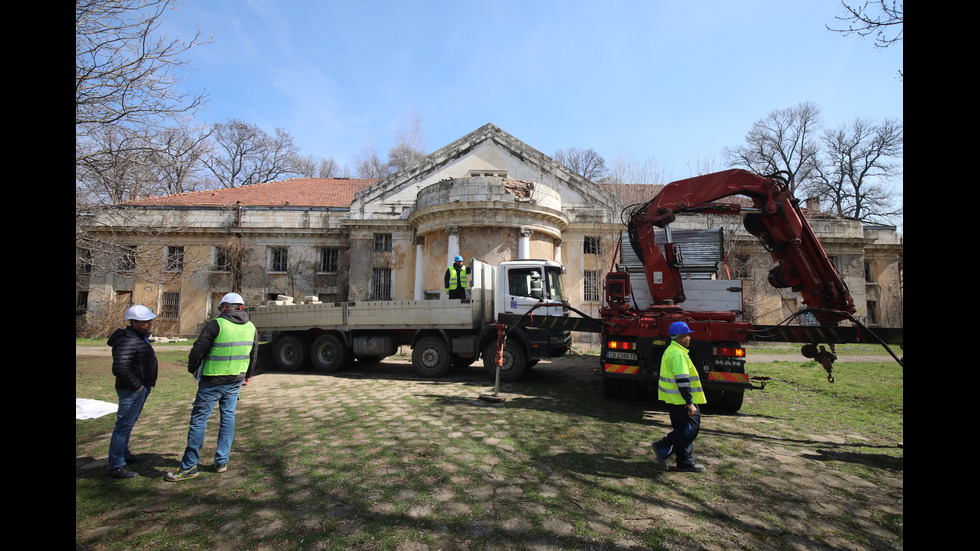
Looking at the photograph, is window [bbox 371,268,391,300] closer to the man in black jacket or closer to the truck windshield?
the truck windshield

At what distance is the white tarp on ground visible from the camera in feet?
20.9

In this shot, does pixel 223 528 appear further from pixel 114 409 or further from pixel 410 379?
pixel 410 379

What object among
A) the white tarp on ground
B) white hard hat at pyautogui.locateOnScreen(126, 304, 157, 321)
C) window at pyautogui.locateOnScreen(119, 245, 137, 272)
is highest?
window at pyautogui.locateOnScreen(119, 245, 137, 272)

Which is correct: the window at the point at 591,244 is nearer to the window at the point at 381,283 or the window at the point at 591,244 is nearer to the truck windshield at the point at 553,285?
the window at the point at 381,283

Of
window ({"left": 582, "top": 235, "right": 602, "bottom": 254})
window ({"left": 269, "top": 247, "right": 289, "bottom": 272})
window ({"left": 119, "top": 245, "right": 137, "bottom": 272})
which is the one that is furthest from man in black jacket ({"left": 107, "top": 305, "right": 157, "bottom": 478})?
window ({"left": 269, "top": 247, "right": 289, "bottom": 272})

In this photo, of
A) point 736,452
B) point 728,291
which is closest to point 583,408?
point 736,452

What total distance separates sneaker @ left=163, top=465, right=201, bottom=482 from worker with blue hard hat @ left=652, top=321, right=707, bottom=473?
15.0ft


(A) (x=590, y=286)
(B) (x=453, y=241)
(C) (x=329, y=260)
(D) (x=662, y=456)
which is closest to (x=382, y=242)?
(C) (x=329, y=260)

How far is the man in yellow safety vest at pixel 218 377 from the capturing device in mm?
4098

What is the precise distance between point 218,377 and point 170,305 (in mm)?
23209

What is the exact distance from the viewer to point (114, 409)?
681 centimetres

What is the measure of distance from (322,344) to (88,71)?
7.22 metres

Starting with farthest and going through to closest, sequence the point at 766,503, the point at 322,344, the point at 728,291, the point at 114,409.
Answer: the point at 322,344
the point at 728,291
the point at 114,409
the point at 766,503
